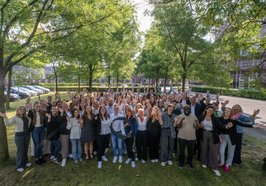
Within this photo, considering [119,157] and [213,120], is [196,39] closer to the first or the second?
[213,120]

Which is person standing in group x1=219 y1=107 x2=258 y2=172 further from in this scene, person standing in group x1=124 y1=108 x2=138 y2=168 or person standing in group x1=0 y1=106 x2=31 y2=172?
person standing in group x1=0 y1=106 x2=31 y2=172

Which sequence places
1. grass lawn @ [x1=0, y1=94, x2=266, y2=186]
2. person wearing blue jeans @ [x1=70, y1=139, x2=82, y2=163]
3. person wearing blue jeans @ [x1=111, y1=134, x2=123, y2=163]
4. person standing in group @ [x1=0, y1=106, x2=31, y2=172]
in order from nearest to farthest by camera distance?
grass lawn @ [x1=0, y1=94, x2=266, y2=186], person standing in group @ [x1=0, y1=106, x2=31, y2=172], person wearing blue jeans @ [x1=70, y1=139, x2=82, y2=163], person wearing blue jeans @ [x1=111, y1=134, x2=123, y2=163]

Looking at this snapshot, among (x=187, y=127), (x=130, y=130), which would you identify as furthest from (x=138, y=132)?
(x=187, y=127)

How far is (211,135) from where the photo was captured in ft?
19.6

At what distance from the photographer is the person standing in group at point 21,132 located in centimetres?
589

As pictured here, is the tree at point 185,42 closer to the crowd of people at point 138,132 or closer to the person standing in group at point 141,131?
the crowd of people at point 138,132

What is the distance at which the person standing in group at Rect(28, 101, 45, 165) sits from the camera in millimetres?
6363

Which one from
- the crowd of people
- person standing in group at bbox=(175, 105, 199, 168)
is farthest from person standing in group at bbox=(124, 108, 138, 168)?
person standing in group at bbox=(175, 105, 199, 168)

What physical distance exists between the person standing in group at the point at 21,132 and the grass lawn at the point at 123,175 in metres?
0.33

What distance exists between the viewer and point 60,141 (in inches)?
258

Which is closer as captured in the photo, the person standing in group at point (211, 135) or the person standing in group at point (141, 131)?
the person standing in group at point (211, 135)

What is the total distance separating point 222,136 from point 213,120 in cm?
79

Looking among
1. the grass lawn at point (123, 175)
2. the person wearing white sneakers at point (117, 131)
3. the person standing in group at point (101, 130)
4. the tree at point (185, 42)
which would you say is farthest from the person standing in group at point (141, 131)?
the tree at point (185, 42)

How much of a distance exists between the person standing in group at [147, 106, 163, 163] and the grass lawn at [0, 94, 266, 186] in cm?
56
